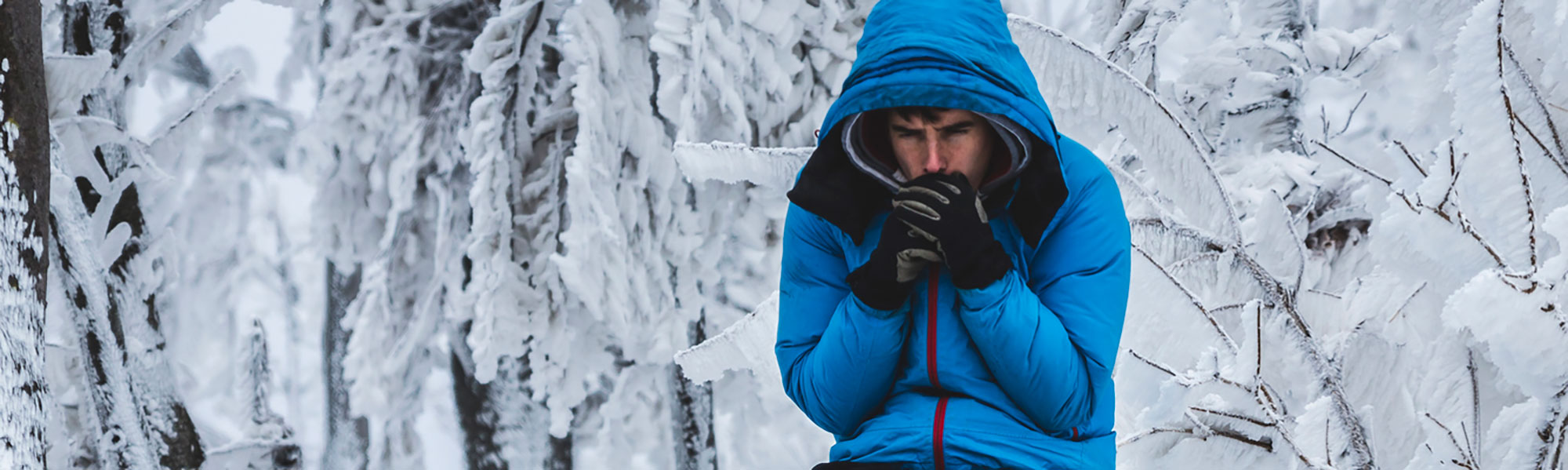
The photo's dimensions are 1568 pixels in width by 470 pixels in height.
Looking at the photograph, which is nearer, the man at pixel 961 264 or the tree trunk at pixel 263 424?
the man at pixel 961 264

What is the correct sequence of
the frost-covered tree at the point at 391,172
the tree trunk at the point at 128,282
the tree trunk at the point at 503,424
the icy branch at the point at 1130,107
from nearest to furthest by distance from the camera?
1. the icy branch at the point at 1130,107
2. the tree trunk at the point at 128,282
3. the frost-covered tree at the point at 391,172
4. the tree trunk at the point at 503,424

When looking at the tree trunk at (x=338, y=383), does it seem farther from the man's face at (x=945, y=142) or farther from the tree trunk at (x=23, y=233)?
the man's face at (x=945, y=142)

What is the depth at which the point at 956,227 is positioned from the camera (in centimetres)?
129

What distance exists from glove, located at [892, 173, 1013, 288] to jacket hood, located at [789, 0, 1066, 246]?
13 centimetres

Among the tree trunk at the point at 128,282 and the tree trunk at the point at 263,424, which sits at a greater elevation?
the tree trunk at the point at 128,282

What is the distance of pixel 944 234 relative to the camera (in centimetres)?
129

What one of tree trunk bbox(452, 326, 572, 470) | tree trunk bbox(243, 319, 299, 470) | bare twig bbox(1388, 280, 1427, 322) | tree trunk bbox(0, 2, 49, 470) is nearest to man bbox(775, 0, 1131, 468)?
bare twig bbox(1388, 280, 1427, 322)

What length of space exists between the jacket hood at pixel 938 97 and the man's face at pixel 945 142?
37 mm

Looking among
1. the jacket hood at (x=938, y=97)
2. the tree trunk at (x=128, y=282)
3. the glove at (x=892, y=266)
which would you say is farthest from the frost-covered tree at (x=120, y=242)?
the glove at (x=892, y=266)

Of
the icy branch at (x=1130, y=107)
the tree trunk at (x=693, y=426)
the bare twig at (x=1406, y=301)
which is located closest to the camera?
the bare twig at (x=1406, y=301)

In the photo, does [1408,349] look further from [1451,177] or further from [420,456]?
[420,456]

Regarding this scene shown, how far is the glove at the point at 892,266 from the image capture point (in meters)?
1.33

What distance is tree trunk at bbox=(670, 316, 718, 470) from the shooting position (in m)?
5.06

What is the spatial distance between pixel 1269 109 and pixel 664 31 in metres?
2.12
